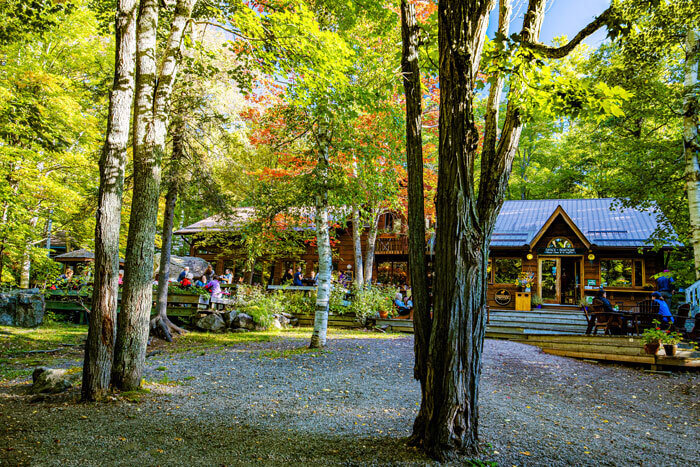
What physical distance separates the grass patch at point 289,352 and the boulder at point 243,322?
13.3 feet

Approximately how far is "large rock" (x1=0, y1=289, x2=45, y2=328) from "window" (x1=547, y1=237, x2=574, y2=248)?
771 inches

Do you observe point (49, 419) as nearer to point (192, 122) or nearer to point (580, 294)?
point (192, 122)

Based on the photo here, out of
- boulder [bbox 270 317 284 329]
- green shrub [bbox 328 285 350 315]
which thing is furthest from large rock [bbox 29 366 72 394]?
green shrub [bbox 328 285 350 315]

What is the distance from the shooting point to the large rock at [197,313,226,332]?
42.9ft

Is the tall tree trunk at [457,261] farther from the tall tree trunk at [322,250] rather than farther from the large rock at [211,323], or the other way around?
the large rock at [211,323]

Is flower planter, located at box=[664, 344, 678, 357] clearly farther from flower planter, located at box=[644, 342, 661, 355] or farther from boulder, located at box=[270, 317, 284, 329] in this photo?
boulder, located at box=[270, 317, 284, 329]

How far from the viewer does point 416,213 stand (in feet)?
12.5

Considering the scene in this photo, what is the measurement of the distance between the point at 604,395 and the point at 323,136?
7.43 metres

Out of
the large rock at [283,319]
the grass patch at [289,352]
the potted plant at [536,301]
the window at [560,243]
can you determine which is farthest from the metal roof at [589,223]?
the grass patch at [289,352]

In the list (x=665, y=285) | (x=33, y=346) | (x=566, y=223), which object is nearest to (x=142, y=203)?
(x=33, y=346)

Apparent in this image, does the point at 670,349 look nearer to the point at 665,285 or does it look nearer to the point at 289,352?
the point at 665,285

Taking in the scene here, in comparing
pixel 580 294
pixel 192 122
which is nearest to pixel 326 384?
pixel 192 122

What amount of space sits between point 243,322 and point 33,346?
535cm

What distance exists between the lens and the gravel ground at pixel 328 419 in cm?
350
